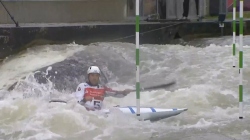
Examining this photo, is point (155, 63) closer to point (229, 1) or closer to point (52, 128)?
point (52, 128)

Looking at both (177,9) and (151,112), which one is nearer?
(151,112)

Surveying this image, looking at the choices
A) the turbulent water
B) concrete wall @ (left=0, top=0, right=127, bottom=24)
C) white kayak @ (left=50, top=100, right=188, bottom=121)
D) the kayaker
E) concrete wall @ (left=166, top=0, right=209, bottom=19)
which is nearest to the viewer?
the turbulent water

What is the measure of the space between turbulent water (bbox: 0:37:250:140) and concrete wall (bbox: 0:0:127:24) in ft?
9.77

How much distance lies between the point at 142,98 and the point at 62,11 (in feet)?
25.4

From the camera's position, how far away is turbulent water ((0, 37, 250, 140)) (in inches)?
227

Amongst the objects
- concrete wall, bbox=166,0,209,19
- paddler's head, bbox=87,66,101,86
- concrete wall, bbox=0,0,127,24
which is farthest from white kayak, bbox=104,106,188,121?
concrete wall, bbox=166,0,209,19

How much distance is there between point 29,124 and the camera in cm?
609

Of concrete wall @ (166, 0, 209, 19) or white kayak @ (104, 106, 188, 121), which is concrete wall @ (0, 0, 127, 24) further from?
white kayak @ (104, 106, 188, 121)

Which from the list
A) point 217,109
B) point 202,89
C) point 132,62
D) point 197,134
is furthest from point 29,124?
point 132,62

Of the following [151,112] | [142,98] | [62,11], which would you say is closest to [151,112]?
[151,112]

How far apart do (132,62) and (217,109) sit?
3.85 meters

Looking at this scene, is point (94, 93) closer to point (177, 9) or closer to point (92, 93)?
point (92, 93)

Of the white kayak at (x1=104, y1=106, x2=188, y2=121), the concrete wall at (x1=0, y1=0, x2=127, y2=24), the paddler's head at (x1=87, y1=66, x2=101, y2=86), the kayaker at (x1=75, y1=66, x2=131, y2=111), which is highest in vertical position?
the concrete wall at (x1=0, y1=0, x2=127, y2=24)

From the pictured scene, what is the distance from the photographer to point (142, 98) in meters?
7.93
